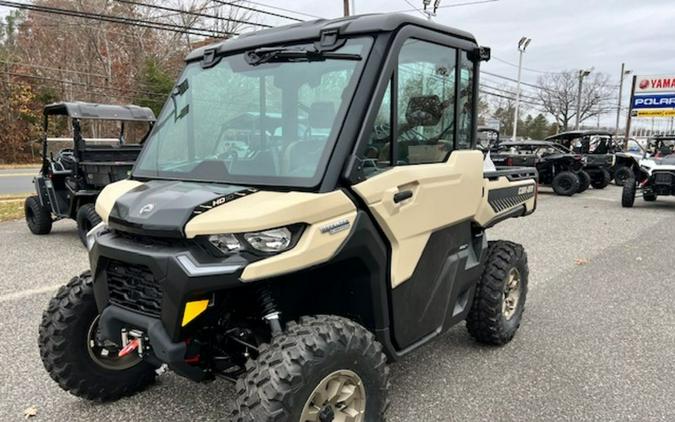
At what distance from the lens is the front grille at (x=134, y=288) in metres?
2.25

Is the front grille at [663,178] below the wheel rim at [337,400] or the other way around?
below

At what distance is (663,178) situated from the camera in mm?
11992

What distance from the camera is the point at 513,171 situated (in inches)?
164

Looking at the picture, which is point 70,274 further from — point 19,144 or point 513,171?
point 19,144

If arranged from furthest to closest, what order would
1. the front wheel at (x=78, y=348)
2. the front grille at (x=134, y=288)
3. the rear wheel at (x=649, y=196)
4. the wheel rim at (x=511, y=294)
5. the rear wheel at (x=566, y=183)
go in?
the rear wheel at (x=566, y=183) → the rear wheel at (x=649, y=196) → the wheel rim at (x=511, y=294) → the front wheel at (x=78, y=348) → the front grille at (x=134, y=288)

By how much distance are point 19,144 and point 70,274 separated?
3170cm

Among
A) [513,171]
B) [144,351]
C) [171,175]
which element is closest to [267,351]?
[144,351]

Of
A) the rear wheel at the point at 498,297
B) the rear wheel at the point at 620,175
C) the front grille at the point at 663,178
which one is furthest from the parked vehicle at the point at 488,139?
the rear wheel at the point at 620,175

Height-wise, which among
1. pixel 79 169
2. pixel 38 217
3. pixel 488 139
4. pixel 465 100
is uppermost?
pixel 465 100

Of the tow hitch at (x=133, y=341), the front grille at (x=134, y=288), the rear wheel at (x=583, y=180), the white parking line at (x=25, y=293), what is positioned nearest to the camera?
the front grille at (x=134, y=288)

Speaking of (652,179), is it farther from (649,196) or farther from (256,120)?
(256,120)

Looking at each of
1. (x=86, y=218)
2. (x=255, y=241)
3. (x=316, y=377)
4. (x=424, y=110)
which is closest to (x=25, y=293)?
(x=86, y=218)

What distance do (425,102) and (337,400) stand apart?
5.37ft

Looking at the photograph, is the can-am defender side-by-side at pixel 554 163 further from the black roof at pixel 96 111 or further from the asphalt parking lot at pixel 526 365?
the black roof at pixel 96 111
